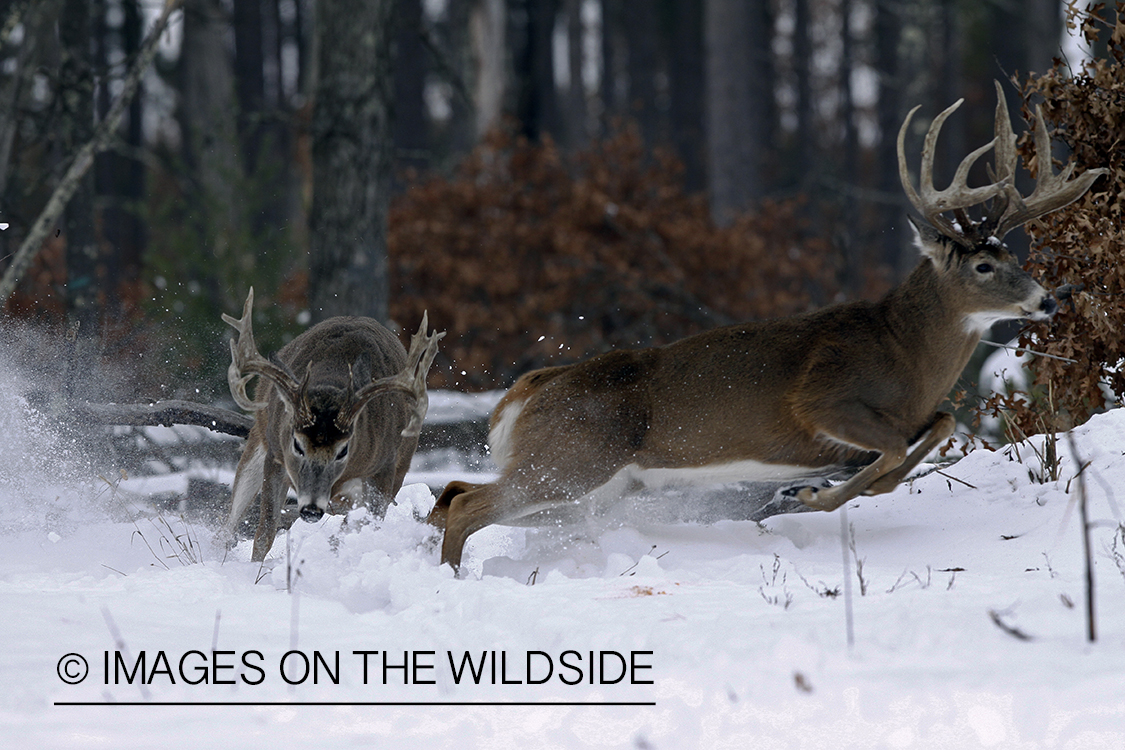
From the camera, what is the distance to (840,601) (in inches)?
159

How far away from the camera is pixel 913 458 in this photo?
5.64m

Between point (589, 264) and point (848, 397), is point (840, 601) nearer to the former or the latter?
point (848, 397)

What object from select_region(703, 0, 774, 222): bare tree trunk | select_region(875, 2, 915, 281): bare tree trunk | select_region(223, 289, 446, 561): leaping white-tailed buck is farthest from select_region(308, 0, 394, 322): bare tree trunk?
select_region(875, 2, 915, 281): bare tree trunk

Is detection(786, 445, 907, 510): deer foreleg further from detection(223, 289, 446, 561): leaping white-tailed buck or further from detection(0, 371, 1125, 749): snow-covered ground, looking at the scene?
detection(223, 289, 446, 561): leaping white-tailed buck

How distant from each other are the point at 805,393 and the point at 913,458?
588 mm

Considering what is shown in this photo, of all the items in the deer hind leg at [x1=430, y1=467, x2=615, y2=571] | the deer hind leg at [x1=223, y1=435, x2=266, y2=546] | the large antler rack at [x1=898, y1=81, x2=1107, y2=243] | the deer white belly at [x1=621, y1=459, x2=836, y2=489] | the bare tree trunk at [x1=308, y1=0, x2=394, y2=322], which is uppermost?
the bare tree trunk at [x1=308, y1=0, x2=394, y2=322]

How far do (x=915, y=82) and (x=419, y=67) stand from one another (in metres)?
22.3

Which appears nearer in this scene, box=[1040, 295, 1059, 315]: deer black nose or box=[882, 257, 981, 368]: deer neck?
box=[1040, 295, 1059, 315]: deer black nose

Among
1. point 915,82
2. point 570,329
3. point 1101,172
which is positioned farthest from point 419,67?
point 1101,172

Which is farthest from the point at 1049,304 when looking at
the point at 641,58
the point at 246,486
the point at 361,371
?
the point at 641,58

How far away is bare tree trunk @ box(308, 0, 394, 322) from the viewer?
31.8 feet

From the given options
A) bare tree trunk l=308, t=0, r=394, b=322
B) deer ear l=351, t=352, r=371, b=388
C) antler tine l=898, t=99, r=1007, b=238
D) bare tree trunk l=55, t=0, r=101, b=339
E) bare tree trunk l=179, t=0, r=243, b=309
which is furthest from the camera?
bare tree trunk l=179, t=0, r=243, b=309

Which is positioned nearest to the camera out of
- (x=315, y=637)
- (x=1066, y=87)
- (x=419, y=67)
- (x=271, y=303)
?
(x=315, y=637)

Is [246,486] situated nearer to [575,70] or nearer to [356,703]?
[356,703]
